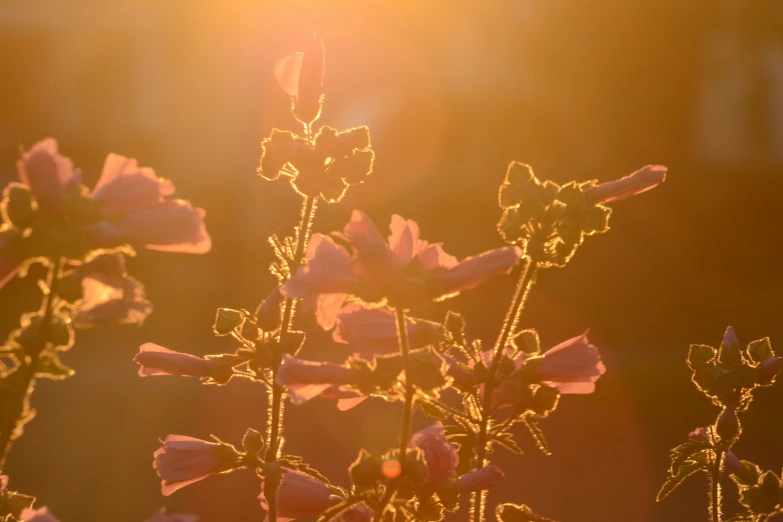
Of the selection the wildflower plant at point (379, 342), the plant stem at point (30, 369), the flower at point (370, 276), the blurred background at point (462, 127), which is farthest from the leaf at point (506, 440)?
the blurred background at point (462, 127)

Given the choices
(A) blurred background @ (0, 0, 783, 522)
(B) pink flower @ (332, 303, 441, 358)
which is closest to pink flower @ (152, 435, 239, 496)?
(B) pink flower @ (332, 303, 441, 358)

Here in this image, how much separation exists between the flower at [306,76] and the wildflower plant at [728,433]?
684mm

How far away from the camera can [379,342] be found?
1226 millimetres

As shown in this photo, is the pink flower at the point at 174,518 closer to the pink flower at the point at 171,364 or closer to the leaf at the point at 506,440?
the pink flower at the point at 171,364

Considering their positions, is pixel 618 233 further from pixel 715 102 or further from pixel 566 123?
pixel 715 102

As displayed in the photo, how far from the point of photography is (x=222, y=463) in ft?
4.45

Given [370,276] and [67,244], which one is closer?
[67,244]

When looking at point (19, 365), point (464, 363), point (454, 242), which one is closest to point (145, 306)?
point (19, 365)

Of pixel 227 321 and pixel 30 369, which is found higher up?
pixel 227 321

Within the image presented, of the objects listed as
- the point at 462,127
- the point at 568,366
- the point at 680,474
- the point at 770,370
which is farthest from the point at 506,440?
the point at 462,127

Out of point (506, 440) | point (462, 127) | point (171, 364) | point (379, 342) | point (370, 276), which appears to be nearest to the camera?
point (370, 276)

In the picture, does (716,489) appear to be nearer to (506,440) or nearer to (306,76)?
(506,440)

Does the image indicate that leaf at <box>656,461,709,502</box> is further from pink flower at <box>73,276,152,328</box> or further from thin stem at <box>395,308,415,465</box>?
pink flower at <box>73,276,152,328</box>

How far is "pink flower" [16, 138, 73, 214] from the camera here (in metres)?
1.04
